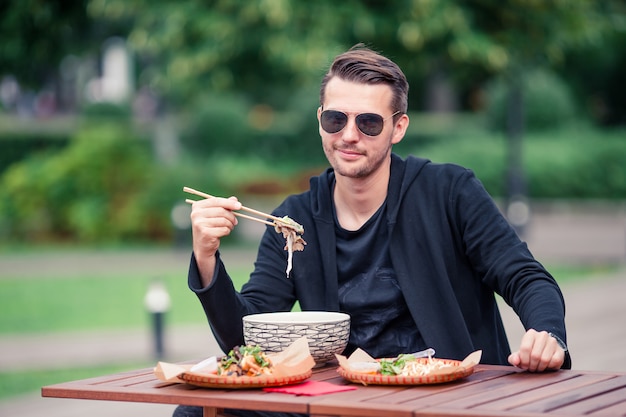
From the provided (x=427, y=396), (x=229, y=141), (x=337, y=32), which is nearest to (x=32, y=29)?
(x=337, y=32)

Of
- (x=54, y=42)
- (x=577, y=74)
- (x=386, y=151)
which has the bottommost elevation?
(x=386, y=151)

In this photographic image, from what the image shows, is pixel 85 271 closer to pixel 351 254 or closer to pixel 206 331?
pixel 206 331

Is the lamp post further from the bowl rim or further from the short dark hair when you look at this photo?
the bowl rim

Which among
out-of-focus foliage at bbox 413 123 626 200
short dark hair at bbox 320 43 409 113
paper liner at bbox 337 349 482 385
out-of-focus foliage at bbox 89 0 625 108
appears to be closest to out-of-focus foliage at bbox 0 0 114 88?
out-of-focus foliage at bbox 89 0 625 108

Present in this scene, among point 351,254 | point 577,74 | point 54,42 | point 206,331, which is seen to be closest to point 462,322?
point 351,254

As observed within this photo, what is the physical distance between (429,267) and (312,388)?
93cm

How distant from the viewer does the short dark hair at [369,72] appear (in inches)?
145

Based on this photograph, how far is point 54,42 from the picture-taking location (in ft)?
33.3

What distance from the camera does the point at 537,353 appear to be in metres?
3.08

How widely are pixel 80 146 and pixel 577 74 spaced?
16.1 metres

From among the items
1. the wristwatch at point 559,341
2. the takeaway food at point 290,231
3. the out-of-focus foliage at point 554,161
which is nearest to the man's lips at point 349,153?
the takeaway food at point 290,231

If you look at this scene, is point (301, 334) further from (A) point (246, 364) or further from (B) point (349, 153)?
(B) point (349, 153)

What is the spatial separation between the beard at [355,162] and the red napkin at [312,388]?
915 mm

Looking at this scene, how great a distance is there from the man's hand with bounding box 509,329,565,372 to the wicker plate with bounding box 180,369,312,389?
640 mm
